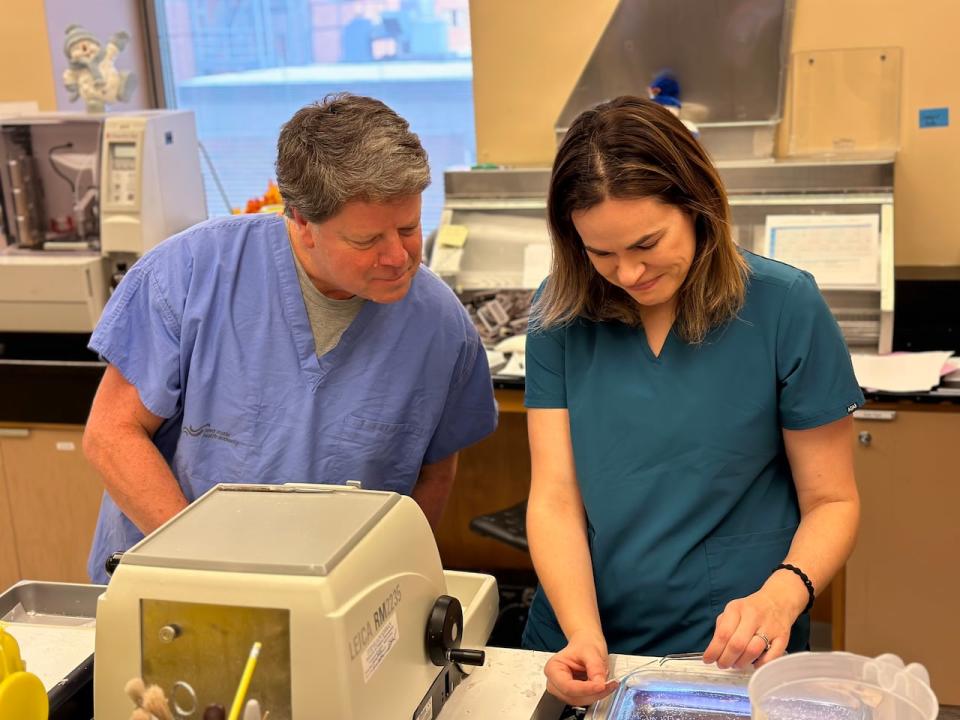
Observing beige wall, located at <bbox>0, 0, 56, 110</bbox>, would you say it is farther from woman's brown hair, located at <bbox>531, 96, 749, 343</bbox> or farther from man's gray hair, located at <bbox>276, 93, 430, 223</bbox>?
woman's brown hair, located at <bbox>531, 96, 749, 343</bbox>

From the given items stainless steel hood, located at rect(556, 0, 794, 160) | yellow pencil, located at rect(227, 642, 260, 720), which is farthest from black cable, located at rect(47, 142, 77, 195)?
yellow pencil, located at rect(227, 642, 260, 720)

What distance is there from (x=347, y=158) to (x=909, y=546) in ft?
5.93

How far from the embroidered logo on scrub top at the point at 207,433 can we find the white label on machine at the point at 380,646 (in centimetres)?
58

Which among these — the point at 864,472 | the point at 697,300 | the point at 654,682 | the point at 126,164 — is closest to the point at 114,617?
the point at 654,682

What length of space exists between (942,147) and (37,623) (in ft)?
8.69

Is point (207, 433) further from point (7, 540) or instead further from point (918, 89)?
point (918, 89)

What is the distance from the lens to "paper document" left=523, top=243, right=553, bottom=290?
3006 mm

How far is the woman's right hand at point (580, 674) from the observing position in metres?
1.18

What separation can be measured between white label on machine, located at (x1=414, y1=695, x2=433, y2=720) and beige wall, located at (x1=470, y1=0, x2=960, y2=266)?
238 cm

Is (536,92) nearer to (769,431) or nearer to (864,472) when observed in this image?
(864,472)

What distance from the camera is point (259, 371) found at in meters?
1.56

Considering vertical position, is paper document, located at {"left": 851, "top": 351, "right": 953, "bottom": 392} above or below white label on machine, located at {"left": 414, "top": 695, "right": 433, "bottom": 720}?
below

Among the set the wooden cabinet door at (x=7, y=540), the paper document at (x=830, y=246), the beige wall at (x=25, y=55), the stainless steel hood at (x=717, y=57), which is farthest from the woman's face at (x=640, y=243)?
the beige wall at (x=25, y=55)

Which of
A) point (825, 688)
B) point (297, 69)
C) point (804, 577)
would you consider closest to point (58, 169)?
point (297, 69)
